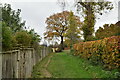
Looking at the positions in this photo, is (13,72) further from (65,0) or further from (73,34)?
(73,34)

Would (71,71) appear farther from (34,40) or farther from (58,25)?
(58,25)

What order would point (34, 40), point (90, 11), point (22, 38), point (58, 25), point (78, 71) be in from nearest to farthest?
point (78, 71) → point (22, 38) → point (34, 40) → point (90, 11) → point (58, 25)

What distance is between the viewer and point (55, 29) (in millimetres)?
43812

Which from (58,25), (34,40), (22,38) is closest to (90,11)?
(34,40)

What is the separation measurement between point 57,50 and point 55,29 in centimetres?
537

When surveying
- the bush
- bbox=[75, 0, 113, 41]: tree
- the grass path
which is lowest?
the grass path

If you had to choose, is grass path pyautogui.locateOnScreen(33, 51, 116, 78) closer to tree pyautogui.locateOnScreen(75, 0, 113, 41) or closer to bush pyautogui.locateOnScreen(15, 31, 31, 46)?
bush pyautogui.locateOnScreen(15, 31, 31, 46)

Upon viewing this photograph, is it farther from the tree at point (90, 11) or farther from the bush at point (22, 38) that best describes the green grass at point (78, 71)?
the tree at point (90, 11)

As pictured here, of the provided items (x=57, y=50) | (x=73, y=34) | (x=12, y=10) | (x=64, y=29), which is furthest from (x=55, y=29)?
(x=12, y=10)

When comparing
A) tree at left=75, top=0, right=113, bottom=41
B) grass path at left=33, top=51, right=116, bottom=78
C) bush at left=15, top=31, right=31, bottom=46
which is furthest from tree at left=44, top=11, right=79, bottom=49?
bush at left=15, top=31, right=31, bottom=46

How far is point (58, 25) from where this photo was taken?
43781 millimetres

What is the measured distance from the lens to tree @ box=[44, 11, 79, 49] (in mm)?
43469

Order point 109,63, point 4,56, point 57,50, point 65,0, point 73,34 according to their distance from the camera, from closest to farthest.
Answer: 1. point 4,56
2. point 109,63
3. point 65,0
4. point 73,34
5. point 57,50

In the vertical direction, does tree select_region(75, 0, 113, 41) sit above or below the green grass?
above
